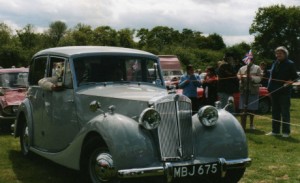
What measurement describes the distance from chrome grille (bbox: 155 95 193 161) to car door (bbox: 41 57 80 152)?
154 centimetres

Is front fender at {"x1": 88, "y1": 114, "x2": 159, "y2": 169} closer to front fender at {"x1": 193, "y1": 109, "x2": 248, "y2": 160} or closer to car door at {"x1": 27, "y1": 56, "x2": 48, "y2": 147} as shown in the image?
front fender at {"x1": 193, "y1": 109, "x2": 248, "y2": 160}

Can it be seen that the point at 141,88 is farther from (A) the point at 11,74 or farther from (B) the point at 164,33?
(B) the point at 164,33

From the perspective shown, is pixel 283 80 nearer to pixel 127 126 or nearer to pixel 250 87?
pixel 250 87

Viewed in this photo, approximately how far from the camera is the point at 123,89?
6.29m

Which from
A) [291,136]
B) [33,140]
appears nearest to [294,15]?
[291,136]

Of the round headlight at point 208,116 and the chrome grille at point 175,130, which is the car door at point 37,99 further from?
the round headlight at point 208,116

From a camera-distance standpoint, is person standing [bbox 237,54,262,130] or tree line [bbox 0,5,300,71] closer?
person standing [bbox 237,54,262,130]

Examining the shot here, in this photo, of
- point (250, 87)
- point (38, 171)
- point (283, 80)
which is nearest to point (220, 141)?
point (38, 171)

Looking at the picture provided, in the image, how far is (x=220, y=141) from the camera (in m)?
5.49

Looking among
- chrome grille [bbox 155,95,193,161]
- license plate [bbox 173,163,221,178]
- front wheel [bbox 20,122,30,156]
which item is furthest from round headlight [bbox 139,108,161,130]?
front wheel [bbox 20,122,30,156]

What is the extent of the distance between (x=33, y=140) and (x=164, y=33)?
8320cm

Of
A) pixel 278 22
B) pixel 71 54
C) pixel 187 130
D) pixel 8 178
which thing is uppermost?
pixel 278 22

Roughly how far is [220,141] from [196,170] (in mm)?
607

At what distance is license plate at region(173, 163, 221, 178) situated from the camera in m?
4.95
